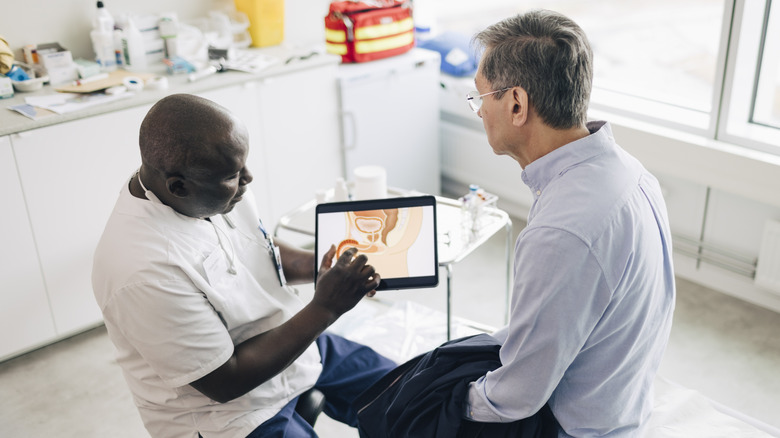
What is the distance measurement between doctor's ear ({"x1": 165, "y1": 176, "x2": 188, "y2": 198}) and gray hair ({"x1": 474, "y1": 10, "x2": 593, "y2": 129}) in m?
0.63

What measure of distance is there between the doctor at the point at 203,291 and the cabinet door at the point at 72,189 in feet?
3.84

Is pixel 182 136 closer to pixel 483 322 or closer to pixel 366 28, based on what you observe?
pixel 483 322

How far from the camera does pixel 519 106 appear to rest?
135 cm

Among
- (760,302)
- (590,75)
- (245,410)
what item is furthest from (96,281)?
(760,302)

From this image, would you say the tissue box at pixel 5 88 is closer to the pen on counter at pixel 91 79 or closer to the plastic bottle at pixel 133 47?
the pen on counter at pixel 91 79

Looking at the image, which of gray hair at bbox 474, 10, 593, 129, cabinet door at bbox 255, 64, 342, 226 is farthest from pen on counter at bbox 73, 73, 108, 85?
gray hair at bbox 474, 10, 593, 129

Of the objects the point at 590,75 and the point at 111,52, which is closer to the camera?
the point at 590,75

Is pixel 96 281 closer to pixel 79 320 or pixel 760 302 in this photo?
pixel 79 320

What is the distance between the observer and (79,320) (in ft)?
9.20

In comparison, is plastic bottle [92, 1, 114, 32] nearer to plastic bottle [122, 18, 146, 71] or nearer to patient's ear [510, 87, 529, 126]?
plastic bottle [122, 18, 146, 71]

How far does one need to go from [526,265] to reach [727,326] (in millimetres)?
1914

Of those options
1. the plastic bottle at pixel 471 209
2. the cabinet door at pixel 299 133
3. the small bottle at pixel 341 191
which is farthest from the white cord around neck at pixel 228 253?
the cabinet door at pixel 299 133

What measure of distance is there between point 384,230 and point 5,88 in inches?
68.2

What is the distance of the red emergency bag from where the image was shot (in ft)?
10.8
